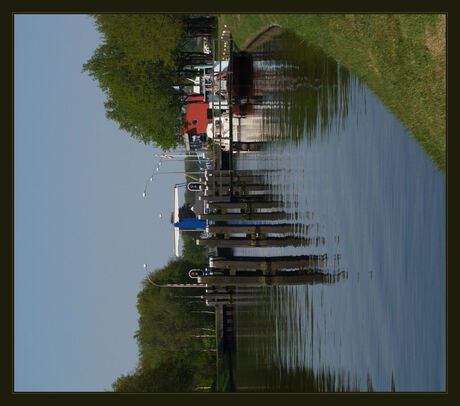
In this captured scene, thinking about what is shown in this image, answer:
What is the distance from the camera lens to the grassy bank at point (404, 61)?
42.8 feet

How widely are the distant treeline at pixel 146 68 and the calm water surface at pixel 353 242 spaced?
50.6 ft

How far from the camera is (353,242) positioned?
17156 millimetres

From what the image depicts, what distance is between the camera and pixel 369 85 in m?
17.2

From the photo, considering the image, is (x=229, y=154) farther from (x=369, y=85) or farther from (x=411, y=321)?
(x=411, y=321)

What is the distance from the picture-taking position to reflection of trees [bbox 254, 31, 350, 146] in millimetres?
20141

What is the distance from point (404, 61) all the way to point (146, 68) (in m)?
31.2

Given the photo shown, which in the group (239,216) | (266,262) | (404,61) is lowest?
(266,262)

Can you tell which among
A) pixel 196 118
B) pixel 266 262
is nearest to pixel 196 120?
pixel 196 118

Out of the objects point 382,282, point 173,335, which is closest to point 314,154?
point 382,282

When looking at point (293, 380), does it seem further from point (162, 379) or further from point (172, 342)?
point (172, 342)

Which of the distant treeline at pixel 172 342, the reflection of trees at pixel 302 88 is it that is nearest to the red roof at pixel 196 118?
the distant treeline at pixel 172 342

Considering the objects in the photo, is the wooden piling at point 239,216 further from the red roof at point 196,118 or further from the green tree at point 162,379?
the red roof at point 196,118

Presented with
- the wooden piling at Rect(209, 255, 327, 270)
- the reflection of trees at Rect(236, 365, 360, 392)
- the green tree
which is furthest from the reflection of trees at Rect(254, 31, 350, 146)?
the green tree

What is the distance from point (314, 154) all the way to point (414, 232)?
8042mm
